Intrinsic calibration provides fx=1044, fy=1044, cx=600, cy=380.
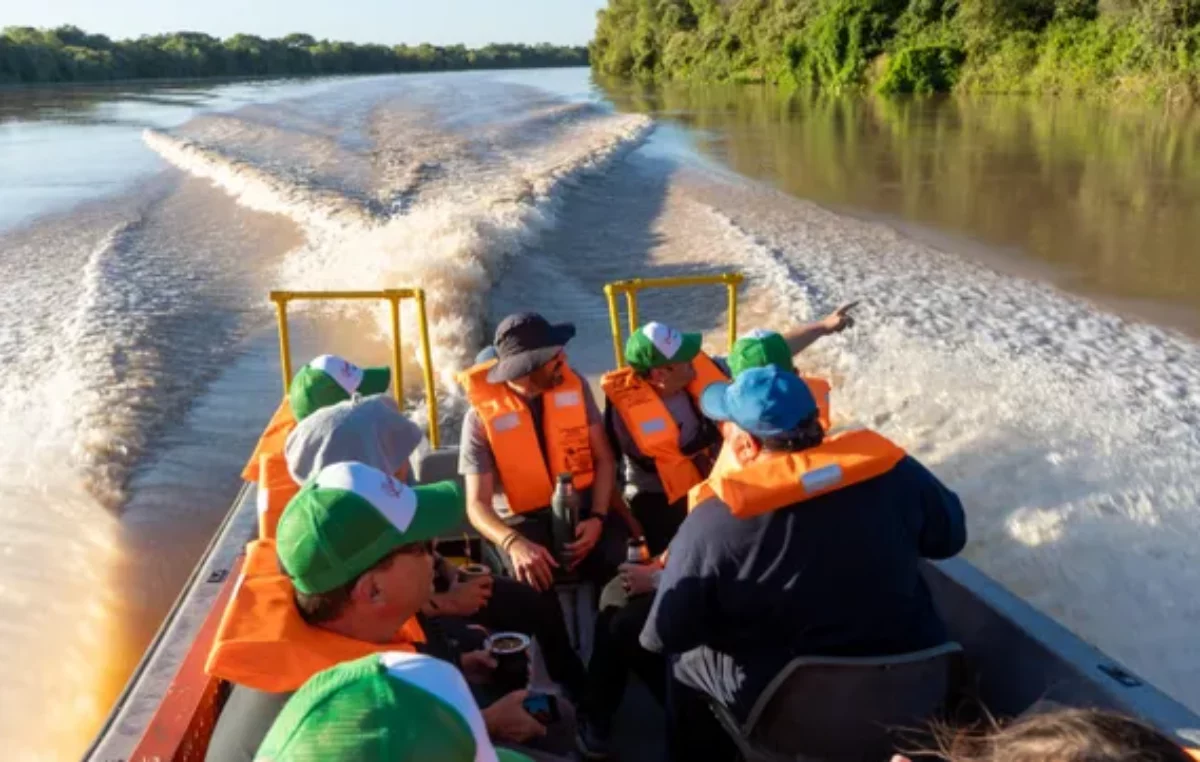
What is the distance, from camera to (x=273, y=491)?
253 cm

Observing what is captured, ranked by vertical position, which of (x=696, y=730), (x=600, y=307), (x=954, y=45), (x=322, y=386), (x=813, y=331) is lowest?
(x=600, y=307)

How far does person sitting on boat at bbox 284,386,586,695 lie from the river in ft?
5.90

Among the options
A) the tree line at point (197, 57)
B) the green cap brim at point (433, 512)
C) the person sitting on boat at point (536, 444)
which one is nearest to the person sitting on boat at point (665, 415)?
the person sitting on boat at point (536, 444)

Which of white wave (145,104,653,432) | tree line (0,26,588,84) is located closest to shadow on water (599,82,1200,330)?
white wave (145,104,653,432)

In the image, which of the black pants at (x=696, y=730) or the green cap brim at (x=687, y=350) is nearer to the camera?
the black pants at (x=696, y=730)

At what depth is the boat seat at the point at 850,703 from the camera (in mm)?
1886

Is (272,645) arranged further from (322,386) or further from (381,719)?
(322,386)

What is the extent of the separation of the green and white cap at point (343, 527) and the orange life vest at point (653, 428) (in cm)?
154

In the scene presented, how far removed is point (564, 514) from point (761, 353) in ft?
2.36

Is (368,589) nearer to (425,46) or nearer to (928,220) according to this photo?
(928,220)

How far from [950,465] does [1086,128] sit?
15017 millimetres

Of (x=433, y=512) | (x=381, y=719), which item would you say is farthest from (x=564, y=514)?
(x=381, y=719)

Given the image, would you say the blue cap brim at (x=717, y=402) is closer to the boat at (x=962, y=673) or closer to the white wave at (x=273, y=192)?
the boat at (x=962, y=673)

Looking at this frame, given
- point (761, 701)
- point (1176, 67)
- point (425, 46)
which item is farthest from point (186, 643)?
point (425, 46)
